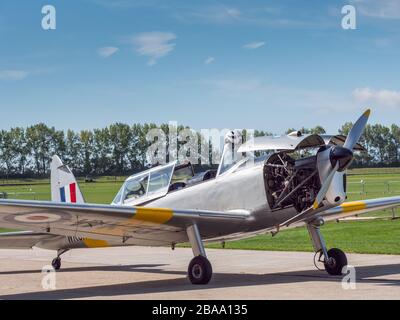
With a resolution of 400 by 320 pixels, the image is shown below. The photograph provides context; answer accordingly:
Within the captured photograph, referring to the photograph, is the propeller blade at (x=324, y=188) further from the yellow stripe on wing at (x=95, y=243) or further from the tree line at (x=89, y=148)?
the tree line at (x=89, y=148)

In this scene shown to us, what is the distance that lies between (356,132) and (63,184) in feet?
24.4

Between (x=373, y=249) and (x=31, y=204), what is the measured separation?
1041cm

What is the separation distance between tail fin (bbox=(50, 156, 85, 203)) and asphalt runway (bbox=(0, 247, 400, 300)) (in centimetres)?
168

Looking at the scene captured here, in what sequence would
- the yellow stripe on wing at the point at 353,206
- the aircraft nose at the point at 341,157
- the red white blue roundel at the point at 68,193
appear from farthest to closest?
the red white blue roundel at the point at 68,193 < the yellow stripe on wing at the point at 353,206 < the aircraft nose at the point at 341,157

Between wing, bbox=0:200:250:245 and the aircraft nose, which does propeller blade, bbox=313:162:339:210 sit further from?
wing, bbox=0:200:250:245

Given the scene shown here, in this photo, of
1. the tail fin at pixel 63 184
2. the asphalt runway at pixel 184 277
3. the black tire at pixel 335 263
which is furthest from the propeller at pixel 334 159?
the tail fin at pixel 63 184

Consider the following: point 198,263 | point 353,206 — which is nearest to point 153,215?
point 198,263

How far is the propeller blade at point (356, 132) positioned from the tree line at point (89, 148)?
8885 centimetres

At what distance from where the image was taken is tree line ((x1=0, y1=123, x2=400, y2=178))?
110 m

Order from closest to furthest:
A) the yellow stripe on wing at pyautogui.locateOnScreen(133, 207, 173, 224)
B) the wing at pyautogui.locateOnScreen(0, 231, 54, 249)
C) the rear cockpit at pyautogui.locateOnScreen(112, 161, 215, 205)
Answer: the yellow stripe on wing at pyautogui.locateOnScreen(133, 207, 173, 224), the rear cockpit at pyautogui.locateOnScreen(112, 161, 215, 205), the wing at pyautogui.locateOnScreen(0, 231, 54, 249)

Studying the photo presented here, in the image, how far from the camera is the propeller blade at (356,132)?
11266 mm

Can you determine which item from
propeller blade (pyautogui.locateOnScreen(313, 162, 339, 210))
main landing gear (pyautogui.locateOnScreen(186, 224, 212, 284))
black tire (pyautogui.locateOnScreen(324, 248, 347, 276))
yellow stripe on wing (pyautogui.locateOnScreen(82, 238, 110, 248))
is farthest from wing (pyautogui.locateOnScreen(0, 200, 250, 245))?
black tire (pyautogui.locateOnScreen(324, 248, 347, 276))

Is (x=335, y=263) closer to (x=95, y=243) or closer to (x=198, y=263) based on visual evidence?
(x=198, y=263)
